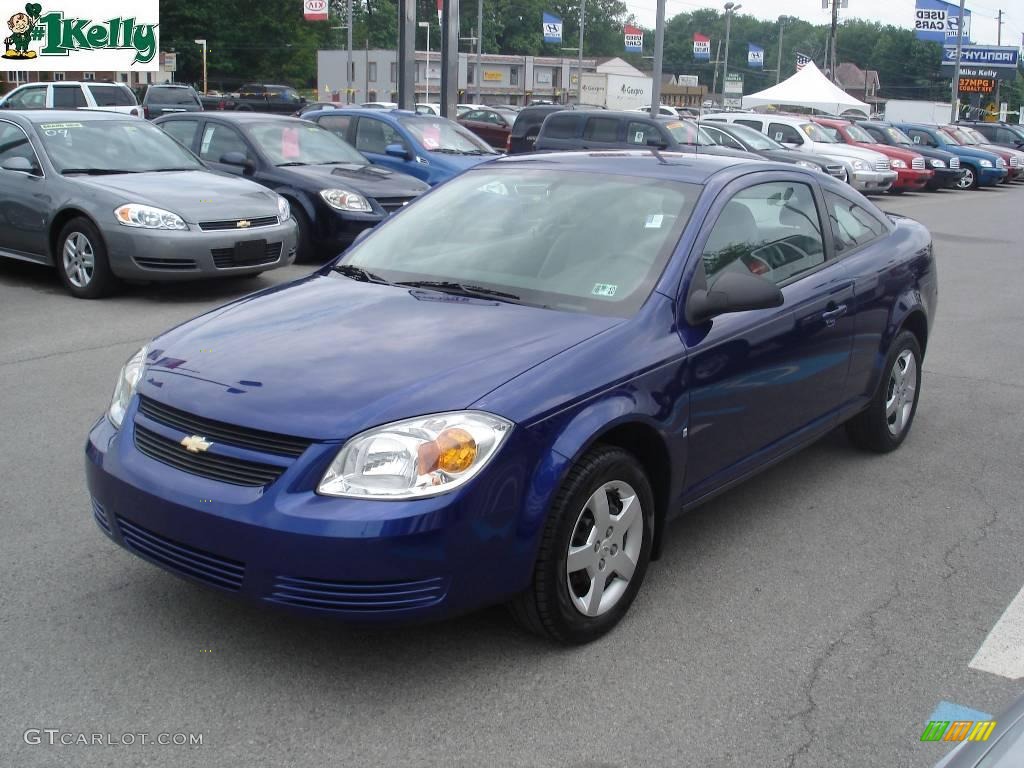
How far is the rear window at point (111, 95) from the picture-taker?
25750mm

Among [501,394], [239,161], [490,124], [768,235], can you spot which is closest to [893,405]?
[768,235]

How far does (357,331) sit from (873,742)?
2048 millimetres

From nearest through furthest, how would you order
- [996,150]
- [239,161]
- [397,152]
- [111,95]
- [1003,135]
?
[239,161]
[397,152]
[111,95]
[996,150]
[1003,135]

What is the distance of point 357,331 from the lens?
3.77 meters

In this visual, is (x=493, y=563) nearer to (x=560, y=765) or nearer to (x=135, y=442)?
(x=560, y=765)

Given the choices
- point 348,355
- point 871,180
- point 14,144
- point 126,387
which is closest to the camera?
point 348,355

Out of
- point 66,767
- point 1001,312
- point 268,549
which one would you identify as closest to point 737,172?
point 268,549

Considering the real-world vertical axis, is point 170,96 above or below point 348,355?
above

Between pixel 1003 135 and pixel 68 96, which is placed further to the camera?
pixel 1003 135

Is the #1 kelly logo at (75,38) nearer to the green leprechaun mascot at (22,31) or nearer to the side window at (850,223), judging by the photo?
the green leprechaun mascot at (22,31)

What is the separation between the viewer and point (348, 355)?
3.56m

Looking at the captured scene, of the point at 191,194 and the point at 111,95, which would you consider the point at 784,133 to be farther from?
the point at 191,194

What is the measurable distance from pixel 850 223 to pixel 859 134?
2255 centimetres

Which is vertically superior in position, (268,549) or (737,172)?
(737,172)
